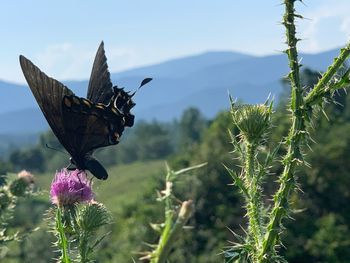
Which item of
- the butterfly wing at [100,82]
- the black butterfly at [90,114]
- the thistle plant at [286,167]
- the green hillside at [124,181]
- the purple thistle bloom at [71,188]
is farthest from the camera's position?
the green hillside at [124,181]

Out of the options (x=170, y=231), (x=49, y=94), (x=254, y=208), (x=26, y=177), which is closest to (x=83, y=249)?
(x=254, y=208)

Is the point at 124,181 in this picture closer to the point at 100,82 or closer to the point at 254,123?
the point at 100,82

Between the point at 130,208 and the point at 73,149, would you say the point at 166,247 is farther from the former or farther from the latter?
the point at 130,208

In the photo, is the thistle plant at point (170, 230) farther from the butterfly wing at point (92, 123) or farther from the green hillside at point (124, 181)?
the green hillside at point (124, 181)

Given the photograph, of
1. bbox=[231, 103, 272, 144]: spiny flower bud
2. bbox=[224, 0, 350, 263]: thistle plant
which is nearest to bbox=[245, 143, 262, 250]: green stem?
bbox=[224, 0, 350, 263]: thistle plant

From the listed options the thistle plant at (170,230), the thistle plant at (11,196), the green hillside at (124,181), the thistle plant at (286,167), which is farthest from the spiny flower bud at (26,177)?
the green hillside at (124,181)

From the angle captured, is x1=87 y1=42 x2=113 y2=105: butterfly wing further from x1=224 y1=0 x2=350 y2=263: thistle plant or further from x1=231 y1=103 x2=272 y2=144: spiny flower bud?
x1=224 y1=0 x2=350 y2=263: thistle plant
